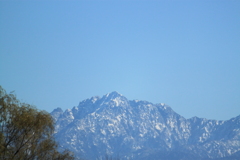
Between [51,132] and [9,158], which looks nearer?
[9,158]

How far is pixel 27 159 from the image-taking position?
68.4 m

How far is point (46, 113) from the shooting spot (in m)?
71.5

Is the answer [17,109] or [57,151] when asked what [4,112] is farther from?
[57,151]

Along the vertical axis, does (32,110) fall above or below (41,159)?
above

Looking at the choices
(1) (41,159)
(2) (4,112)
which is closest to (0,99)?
(2) (4,112)

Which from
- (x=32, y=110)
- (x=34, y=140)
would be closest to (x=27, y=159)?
(x=34, y=140)

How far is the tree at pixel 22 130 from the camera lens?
66.2m

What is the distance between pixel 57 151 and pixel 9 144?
36.2 feet

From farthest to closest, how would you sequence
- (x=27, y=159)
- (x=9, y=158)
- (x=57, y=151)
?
(x=57, y=151)
(x=27, y=159)
(x=9, y=158)

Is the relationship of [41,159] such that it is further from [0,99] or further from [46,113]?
[0,99]

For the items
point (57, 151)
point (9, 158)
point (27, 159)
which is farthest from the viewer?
point (57, 151)

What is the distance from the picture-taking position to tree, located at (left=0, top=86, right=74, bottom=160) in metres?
66.2

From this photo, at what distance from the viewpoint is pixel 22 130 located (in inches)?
2670

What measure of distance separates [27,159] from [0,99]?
383 inches
